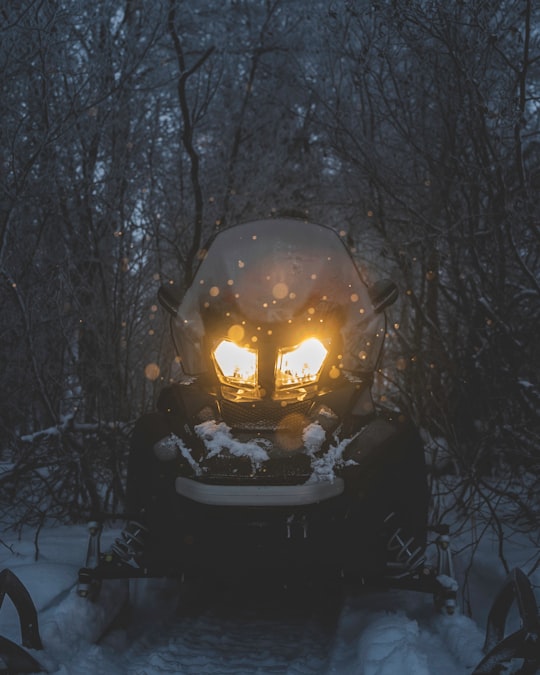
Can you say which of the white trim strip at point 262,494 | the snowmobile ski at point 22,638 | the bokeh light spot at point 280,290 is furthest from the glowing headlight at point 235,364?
the snowmobile ski at point 22,638

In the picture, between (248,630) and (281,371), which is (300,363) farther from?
(248,630)

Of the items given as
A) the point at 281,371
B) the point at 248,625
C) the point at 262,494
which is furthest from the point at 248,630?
the point at 281,371

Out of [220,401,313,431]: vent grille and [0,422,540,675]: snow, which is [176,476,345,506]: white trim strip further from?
[220,401,313,431]: vent grille

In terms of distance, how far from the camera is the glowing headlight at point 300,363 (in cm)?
321

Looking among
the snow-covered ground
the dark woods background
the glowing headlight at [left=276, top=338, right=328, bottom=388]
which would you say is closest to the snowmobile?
the glowing headlight at [left=276, top=338, right=328, bottom=388]

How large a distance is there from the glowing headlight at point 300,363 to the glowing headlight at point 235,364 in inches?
5.2

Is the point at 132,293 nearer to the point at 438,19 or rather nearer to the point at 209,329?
the point at 209,329

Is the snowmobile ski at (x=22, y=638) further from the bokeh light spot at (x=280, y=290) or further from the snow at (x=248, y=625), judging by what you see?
the bokeh light spot at (x=280, y=290)

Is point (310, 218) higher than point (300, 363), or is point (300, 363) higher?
point (310, 218)

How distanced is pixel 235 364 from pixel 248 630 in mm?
1308

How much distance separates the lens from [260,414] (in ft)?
10.1

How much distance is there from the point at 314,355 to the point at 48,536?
2.49 meters

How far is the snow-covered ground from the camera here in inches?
103

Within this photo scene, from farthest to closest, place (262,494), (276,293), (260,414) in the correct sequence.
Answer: (276,293), (260,414), (262,494)
